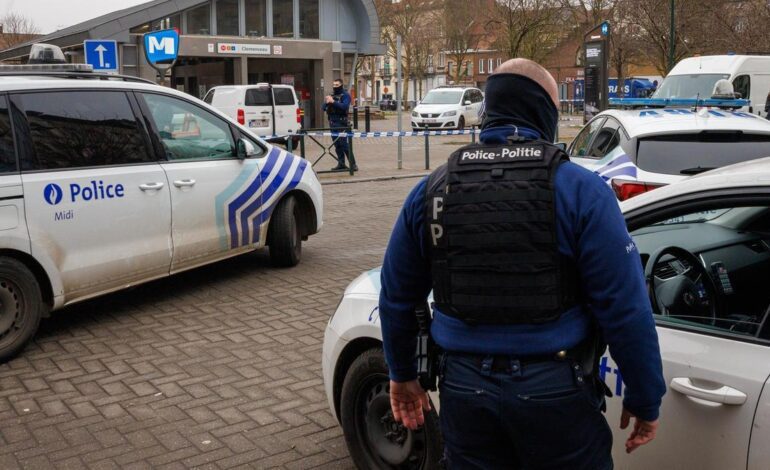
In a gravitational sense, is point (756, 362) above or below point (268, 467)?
above

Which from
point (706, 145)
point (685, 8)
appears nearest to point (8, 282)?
point (706, 145)

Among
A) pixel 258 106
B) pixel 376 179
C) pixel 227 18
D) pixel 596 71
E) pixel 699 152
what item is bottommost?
pixel 376 179

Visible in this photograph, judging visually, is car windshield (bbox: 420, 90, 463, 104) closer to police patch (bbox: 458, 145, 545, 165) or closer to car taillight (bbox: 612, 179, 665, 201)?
car taillight (bbox: 612, 179, 665, 201)

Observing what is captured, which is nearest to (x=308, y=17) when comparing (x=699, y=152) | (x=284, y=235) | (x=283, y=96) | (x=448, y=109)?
(x=448, y=109)

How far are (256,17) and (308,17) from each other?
245cm

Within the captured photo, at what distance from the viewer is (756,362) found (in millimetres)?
2645

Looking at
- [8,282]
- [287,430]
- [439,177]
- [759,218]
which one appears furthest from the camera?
[8,282]

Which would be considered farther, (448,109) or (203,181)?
(448,109)

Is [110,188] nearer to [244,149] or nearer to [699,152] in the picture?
[244,149]

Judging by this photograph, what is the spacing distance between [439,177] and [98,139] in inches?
179

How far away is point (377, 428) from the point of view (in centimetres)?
369

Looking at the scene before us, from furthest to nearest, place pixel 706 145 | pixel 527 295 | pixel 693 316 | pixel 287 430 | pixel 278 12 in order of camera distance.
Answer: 1. pixel 278 12
2. pixel 706 145
3. pixel 287 430
4. pixel 693 316
5. pixel 527 295

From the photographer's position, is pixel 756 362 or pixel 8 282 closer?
pixel 756 362

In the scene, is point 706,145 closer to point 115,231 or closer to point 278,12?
point 115,231
